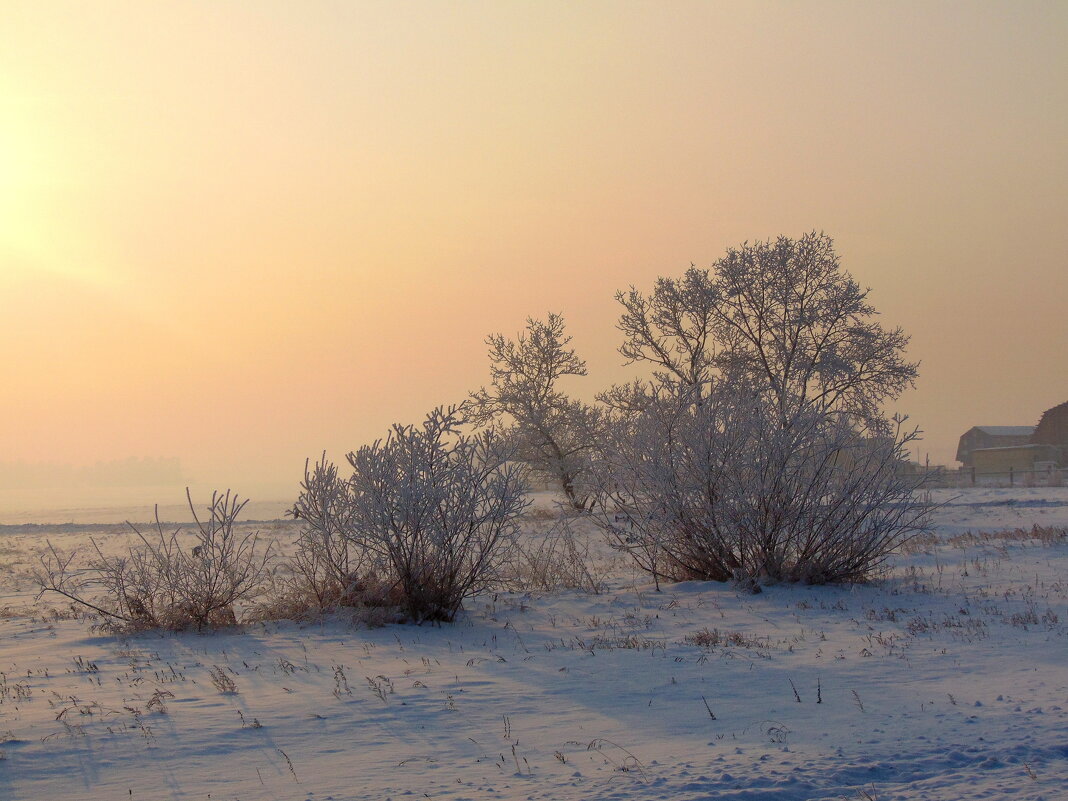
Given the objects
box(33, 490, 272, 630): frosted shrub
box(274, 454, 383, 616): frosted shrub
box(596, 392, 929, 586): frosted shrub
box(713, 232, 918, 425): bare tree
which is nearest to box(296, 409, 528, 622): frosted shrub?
box(274, 454, 383, 616): frosted shrub

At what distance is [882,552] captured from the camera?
10.8 metres

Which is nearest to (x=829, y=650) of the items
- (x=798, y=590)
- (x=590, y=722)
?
(x=590, y=722)

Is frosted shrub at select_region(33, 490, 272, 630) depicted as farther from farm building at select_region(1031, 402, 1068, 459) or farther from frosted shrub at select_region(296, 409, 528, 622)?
farm building at select_region(1031, 402, 1068, 459)

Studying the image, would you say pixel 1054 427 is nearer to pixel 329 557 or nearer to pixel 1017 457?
pixel 1017 457

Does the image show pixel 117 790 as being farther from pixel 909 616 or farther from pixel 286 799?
pixel 909 616

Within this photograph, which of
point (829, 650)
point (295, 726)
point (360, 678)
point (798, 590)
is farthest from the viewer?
point (798, 590)

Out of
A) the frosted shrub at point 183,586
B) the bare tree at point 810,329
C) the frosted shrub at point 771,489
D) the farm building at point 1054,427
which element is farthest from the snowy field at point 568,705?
the farm building at point 1054,427

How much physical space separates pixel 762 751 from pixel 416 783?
1733 mm

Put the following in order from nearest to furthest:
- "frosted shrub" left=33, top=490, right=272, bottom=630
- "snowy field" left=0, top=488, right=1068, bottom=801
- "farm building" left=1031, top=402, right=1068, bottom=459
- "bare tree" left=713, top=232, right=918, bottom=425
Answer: "snowy field" left=0, top=488, right=1068, bottom=801 → "frosted shrub" left=33, top=490, right=272, bottom=630 → "bare tree" left=713, top=232, right=918, bottom=425 → "farm building" left=1031, top=402, right=1068, bottom=459

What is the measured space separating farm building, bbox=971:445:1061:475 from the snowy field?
5145 cm

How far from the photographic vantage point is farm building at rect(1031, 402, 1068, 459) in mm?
58438

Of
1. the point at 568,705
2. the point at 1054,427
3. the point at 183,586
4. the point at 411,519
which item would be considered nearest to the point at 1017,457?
the point at 1054,427

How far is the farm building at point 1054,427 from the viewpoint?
58438mm

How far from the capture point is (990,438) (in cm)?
6438
